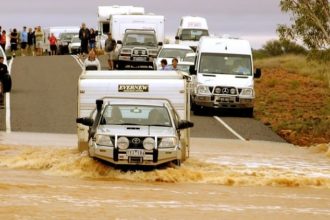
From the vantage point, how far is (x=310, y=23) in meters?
35.7

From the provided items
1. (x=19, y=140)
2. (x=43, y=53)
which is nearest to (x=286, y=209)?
(x=19, y=140)

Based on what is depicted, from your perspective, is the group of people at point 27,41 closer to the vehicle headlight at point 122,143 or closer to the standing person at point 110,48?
the standing person at point 110,48

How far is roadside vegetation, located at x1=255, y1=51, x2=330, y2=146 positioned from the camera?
34875mm

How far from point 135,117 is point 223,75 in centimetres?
1593

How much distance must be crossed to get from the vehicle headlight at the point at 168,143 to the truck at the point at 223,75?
52.2 feet

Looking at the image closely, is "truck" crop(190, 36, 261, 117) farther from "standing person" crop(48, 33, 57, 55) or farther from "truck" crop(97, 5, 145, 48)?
"standing person" crop(48, 33, 57, 55)

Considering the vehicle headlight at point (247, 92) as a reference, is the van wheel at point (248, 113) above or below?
below

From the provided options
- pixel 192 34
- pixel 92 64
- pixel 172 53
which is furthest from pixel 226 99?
pixel 192 34

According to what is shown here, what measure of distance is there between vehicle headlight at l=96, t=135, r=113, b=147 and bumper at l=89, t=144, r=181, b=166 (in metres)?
0.07

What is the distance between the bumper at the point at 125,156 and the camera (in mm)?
19969

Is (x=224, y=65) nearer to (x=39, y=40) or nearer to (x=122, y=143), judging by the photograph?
(x=122, y=143)

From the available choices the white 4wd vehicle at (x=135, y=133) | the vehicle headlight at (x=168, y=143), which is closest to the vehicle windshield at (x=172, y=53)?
the white 4wd vehicle at (x=135, y=133)

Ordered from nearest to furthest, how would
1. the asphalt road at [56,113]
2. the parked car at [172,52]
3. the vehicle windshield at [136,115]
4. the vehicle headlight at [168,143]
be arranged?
the vehicle headlight at [168,143] → the vehicle windshield at [136,115] → the asphalt road at [56,113] → the parked car at [172,52]

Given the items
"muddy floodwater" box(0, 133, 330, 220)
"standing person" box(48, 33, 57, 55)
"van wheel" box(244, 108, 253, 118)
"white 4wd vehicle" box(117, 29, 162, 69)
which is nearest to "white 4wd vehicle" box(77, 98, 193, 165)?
"muddy floodwater" box(0, 133, 330, 220)
